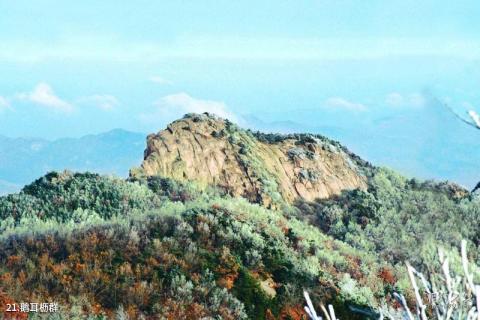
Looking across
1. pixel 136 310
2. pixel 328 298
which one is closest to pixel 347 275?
pixel 328 298

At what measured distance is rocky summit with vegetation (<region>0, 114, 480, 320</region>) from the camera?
1490cm

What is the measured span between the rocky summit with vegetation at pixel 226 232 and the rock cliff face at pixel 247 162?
0.06 metres

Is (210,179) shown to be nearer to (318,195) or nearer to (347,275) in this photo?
(318,195)

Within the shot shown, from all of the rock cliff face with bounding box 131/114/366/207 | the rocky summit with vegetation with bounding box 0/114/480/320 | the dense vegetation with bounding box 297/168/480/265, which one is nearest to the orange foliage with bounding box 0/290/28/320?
the rocky summit with vegetation with bounding box 0/114/480/320

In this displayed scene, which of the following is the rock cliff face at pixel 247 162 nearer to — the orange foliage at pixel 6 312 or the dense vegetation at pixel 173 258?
the dense vegetation at pixel 173 258

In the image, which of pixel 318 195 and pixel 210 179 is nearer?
pixel 210 179

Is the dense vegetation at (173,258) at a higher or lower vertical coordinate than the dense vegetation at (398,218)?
lower

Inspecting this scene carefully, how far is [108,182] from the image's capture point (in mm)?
25078

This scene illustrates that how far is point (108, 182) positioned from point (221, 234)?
8.38 meters

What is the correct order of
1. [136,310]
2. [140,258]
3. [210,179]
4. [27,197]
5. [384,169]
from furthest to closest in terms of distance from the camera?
[384,169], [210,179], [27,197], [140,258], [136,310]

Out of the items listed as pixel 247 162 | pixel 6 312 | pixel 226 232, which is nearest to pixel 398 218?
pixel 247 162

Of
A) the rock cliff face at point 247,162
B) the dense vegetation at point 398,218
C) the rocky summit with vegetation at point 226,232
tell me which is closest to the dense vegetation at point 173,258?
the rocky summit with vegetation at point 226,232

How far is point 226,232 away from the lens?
59.6 feet

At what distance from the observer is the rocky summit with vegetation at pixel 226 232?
14898 mm
